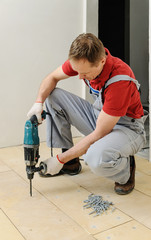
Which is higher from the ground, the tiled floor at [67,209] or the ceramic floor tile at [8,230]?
the ceramic floor tile at [8,230]

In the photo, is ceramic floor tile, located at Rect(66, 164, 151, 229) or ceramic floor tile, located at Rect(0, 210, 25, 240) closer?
→ ceramic floor tile, located at Rect(0, 210, 25, 240)

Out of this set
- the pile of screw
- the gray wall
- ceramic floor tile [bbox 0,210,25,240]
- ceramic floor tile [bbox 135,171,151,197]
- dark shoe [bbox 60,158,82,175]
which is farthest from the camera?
the gray wall

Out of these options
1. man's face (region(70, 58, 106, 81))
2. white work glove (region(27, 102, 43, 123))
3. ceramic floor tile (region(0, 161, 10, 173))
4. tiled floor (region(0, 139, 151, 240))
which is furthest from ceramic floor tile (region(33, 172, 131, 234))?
man's face (region(70, 58, 106, 81))

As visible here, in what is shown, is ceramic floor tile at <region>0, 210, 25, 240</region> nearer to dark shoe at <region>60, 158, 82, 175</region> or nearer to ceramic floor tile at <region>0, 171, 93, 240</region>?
ceramic floor tile at <region>0, 171, 93, 240</region>

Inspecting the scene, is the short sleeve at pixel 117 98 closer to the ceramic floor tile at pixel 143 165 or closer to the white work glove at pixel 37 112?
the white work glove at pixel 37 112

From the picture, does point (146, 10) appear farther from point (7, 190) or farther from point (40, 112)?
point (7, 190)

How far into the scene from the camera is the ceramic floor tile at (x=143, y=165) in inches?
77.7

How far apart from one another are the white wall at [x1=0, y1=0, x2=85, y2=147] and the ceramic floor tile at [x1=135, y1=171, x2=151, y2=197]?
41.7 inches

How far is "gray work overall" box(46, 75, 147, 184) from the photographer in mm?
1512

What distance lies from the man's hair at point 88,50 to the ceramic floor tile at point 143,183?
0.80 meters

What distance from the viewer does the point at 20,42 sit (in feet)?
7.91

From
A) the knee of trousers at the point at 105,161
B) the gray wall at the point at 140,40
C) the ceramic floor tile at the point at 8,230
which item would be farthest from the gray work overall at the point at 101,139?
the gray wall at the point at 140,40

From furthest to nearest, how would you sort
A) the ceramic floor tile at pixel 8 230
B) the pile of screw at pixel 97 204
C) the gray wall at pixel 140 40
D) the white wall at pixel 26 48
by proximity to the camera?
1. the gray wall at pixel 140 40
2. the white wall at pixel 26 48
3. the pile of screw at pixel 97 204
4. the ceramic floor tile at pixel 8 230

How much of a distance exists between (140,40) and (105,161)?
3.01 metres
